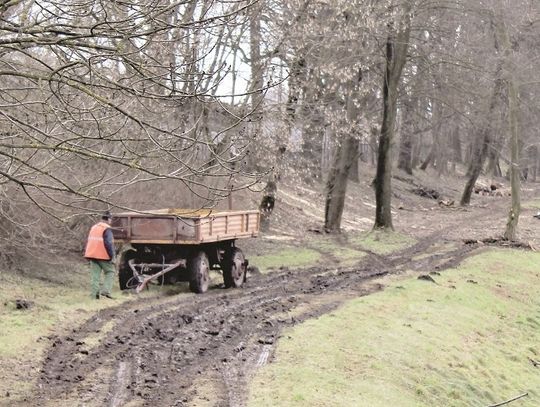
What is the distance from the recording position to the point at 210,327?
12289mm

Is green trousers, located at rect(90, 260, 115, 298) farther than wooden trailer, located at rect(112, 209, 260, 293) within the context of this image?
No

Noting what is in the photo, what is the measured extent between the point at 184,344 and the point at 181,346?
13cm

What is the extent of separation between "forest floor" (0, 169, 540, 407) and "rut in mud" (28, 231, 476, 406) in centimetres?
1

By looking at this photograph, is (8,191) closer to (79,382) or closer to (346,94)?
(79,382)

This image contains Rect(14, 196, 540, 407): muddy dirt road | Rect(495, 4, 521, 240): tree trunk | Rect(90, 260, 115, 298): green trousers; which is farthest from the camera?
Rect(495, 4, 521, 240): tree trunk

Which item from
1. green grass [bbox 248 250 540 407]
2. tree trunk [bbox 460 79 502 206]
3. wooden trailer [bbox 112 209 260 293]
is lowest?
green grass [bbox 248 250 540 407]

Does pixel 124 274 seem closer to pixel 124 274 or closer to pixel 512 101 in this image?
pixel 124 274

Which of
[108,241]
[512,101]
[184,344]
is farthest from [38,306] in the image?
[512,101]

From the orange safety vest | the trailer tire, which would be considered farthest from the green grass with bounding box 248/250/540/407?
the trailer tire

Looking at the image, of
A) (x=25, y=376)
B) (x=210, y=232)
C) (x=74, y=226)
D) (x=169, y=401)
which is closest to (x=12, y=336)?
(x=25, y=376)

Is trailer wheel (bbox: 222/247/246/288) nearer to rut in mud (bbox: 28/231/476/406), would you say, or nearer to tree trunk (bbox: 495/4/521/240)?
rut in mud (bbox: 28/231/476/406)

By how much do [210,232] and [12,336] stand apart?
A: 5.37 m

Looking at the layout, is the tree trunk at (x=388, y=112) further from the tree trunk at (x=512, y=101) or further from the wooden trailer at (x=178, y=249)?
the wooden trailer at (x=178, y=249)

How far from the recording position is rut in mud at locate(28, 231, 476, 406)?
8.84 meters
